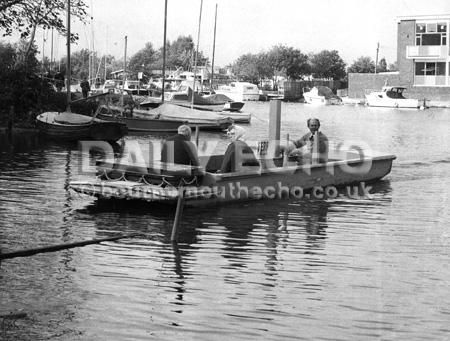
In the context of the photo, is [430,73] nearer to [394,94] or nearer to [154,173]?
[394,94]

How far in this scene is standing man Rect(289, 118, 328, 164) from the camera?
54.4 ft

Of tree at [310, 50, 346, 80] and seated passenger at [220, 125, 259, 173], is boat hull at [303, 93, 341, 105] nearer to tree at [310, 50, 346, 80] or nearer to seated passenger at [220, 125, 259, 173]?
tree at [310, 50, 346, 80]

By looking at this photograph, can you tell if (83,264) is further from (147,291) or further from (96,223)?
(96,223)

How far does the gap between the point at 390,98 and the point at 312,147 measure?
62.2 meters

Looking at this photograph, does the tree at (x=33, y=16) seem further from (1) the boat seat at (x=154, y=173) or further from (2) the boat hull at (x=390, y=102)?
(2) the boat hull at (x=390, y=102)

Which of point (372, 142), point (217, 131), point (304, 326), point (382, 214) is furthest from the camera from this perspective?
point (217, 131)

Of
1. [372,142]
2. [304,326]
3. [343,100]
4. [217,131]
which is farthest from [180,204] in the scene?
[343,100]

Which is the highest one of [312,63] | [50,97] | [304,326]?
[312,63]

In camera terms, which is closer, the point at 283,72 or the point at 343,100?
the point at 343,100

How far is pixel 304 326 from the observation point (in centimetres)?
771

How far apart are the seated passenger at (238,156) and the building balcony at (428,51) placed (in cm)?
6631

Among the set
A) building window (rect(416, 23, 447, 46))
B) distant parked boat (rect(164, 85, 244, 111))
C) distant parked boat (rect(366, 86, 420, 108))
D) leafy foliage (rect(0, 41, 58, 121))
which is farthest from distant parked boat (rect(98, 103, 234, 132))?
building window (rect(416, 23, 447, 46))

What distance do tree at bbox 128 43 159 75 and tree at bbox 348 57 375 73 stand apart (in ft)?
121

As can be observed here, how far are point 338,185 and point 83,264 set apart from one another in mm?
8824
